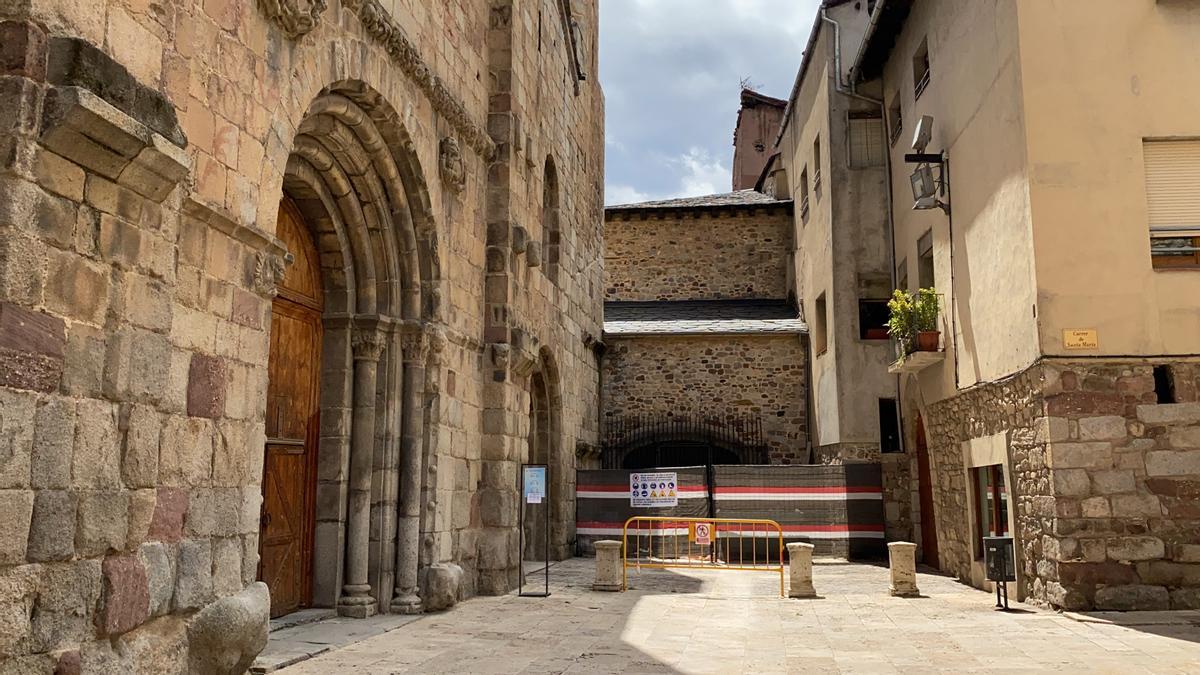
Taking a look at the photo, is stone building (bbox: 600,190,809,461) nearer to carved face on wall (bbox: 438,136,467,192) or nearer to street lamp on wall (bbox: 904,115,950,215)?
street lamp on wall (bbox: 904,115,950,215)

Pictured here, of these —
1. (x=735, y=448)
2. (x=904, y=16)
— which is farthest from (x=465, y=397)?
(x=735, y=448)

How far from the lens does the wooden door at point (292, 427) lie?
7.65m

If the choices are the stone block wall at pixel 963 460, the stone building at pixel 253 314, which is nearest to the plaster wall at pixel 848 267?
the stone block wall at pixel 963 460

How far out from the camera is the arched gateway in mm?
7855

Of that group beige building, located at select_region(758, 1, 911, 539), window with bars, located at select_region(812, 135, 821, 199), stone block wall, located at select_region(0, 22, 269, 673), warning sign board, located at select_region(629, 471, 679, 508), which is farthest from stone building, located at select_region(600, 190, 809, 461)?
stone block wall, located at select_region(0, 22, 269, 673)

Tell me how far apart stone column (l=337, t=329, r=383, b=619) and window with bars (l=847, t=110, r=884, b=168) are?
32.5 feet

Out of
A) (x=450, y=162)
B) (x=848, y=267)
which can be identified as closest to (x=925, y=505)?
(x=848, y=267)

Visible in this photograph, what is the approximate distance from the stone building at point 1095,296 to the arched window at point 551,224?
652cm

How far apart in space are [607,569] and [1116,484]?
17.1 feet

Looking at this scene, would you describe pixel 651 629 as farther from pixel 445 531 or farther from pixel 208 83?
pixel 208 83

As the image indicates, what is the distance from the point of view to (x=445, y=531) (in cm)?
932

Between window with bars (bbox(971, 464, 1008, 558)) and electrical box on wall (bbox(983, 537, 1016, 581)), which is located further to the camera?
window with bars (bbox(971, 464, 1008, 558))

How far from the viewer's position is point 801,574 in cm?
1043

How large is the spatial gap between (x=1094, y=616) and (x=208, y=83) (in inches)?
310
